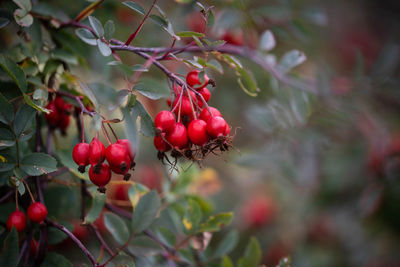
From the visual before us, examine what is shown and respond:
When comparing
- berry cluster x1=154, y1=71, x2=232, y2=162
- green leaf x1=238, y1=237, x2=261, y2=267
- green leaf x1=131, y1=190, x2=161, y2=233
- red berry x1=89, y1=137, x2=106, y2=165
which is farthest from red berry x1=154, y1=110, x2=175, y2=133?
green leaf x1=238, y1=237, x2=261, y2=267

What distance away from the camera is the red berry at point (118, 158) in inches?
28.7

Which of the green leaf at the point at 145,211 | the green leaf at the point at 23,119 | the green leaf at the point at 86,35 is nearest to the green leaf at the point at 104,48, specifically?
the green leaf at the point at 86,35

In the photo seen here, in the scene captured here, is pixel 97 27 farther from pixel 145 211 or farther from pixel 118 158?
pixel 145 211

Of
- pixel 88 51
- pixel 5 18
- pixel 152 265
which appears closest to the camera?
pixel 5 18

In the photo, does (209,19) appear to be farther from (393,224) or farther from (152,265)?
(393,224)

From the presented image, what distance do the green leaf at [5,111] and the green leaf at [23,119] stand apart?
0.04 ft

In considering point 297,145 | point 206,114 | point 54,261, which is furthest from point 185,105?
point 297,145

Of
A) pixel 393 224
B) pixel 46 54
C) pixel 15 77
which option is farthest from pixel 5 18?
pixel 393 224

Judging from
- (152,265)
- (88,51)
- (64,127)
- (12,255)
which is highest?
(88,51)

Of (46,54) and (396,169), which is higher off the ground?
(46,54)

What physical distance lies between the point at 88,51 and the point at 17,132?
581 millimetres

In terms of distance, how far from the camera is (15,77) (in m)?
0.78

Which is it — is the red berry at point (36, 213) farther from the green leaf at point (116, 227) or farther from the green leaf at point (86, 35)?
the green leaf at point (86, 35)

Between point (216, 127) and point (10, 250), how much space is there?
58cm
